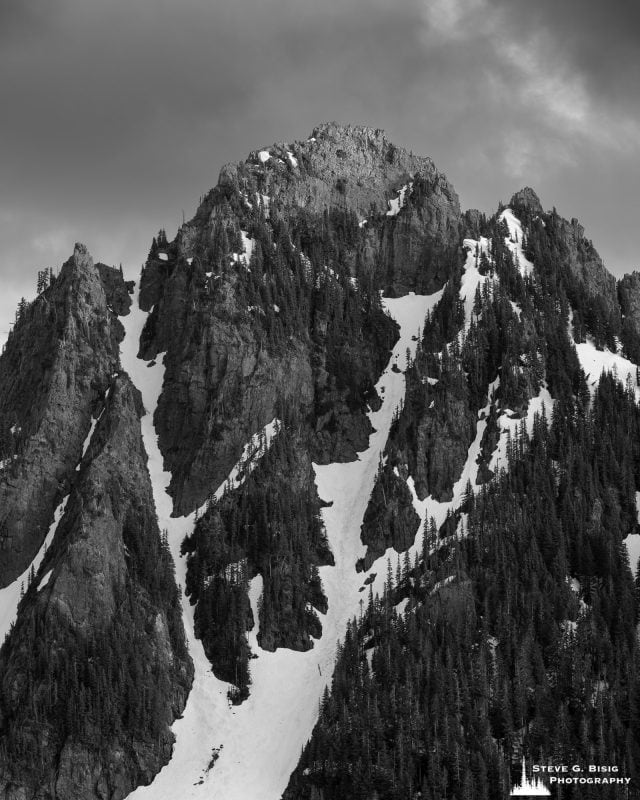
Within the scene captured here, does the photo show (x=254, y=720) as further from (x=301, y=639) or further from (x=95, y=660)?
(x=95, y=660)

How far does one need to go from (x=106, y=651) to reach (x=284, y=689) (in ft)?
91.2

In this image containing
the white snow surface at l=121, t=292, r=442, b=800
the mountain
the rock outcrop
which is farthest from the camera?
the white snow surface at l=121, t=292, r=442, b=800

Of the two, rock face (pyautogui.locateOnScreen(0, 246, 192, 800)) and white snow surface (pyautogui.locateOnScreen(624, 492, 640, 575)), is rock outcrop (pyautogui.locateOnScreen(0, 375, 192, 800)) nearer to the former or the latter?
rock face (pyautogui.locateOnScreen(0, 246, 192, 800))

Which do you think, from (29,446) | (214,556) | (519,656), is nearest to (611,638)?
(519,656)

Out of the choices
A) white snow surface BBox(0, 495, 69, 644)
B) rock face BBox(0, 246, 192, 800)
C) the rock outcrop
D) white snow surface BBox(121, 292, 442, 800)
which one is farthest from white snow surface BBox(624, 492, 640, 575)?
white snow surface BBox(0, 495, 69, 644)

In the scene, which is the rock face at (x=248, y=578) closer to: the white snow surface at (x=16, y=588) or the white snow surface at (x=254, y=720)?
the white snow surface at (x=254, y=720)

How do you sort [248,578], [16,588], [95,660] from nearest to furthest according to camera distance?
[95,660]
[16,588]
[248,578]

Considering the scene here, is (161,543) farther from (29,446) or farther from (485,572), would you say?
(485,572)

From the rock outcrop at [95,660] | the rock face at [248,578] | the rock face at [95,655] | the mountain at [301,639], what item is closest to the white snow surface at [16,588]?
the mountain at [301,639]

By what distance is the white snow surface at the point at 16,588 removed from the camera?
180 meters

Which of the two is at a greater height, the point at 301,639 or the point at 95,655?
the point at 301,639

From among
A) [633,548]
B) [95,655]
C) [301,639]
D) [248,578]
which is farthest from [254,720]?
[633,548]

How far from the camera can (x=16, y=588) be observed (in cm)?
18688

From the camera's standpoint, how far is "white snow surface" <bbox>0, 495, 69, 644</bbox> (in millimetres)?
180375
